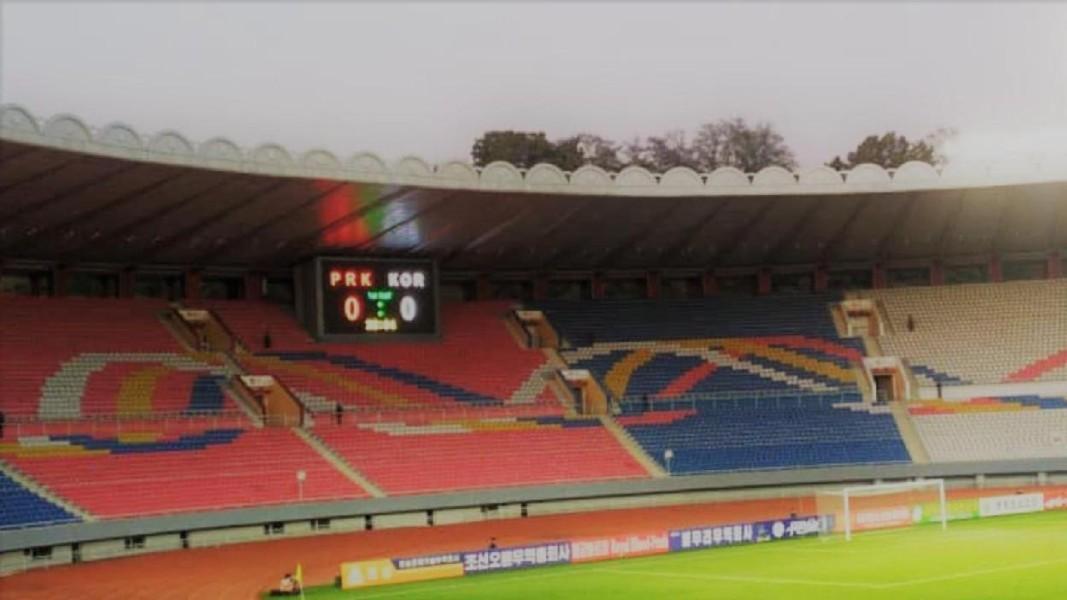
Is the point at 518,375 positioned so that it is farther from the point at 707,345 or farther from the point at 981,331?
the point at 981,331

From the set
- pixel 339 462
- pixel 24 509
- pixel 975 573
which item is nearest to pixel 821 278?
pixel 339 462

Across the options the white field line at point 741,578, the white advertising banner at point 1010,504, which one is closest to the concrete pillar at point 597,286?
the white advertising banner at point 1010,504

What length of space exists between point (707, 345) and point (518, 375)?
815 centimetres

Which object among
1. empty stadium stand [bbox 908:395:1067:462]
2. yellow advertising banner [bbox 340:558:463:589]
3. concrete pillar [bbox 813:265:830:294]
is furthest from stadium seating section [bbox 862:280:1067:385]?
A: yellow advertising banner [bbox 340:558:463:589]

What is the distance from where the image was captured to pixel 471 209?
42.4 meters

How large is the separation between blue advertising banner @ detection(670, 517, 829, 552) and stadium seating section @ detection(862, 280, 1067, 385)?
1712 centimetres

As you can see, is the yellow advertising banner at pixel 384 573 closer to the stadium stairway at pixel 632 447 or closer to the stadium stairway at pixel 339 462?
the stadium stairway at pixel 339 462

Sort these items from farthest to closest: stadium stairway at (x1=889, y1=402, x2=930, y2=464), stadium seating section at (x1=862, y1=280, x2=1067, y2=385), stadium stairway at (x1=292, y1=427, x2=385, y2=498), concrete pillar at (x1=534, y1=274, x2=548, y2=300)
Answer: concrete pillar at (x1=534, y1=274, x2=548, y2=300), stadium seating section at (x1=862, y1=280, x2=1067, y2=385), stadium stairway at (x1=889, y1=402, x2=930, y2=464), stadium stairway at (x1=292, y1=427, x2=385, y2=498)

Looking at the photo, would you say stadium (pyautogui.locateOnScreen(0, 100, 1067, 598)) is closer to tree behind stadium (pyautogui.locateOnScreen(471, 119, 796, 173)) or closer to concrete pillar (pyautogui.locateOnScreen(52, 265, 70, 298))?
concrete pillar (pyautogui.locateOnScreen(52, 265, 70, 298))

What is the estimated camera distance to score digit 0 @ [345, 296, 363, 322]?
155 feet

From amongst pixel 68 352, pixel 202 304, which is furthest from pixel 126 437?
pixel 202 304

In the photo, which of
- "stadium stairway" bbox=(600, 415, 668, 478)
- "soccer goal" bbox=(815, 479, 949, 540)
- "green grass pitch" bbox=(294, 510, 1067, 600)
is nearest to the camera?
"green grass pitch" bbox=(294, 510, 1067, 600)

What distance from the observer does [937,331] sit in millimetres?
52250

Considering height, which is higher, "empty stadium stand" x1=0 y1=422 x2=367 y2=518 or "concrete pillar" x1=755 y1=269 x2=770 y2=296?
"concrete pillar" x1=755 y1=269 x2=770 y2=296
